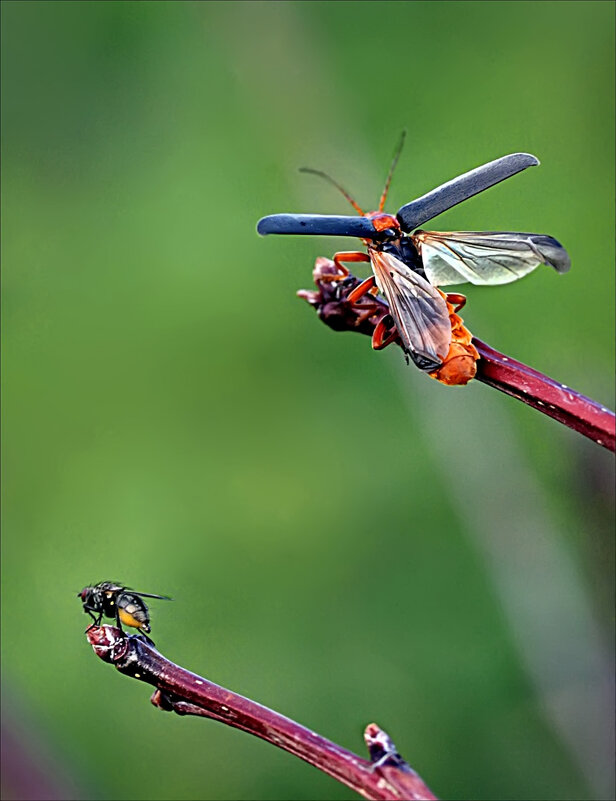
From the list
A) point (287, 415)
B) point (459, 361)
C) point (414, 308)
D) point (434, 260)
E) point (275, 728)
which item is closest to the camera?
point (275, 728)

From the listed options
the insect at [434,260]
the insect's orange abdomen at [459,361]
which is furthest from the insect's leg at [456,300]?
the insect's orange abdomen at [459,361]

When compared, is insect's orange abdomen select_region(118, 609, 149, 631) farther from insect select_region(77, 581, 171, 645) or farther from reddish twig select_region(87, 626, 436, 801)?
reddish twig select_region(87, 626, 436, 801)

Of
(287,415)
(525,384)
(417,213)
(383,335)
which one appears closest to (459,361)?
(525,384)

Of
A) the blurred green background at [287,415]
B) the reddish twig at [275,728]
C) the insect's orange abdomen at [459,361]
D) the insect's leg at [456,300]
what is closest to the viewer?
the reddish twig at [275,728]

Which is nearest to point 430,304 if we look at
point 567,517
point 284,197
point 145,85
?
point 567,517

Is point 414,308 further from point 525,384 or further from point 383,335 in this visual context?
point 525,384

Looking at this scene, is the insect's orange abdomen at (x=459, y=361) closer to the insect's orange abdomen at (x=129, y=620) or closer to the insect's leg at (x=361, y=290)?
the insect's leg at (x=361, y=290)

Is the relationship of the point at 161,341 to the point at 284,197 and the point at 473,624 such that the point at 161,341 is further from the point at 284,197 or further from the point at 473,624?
the point at 473,624
